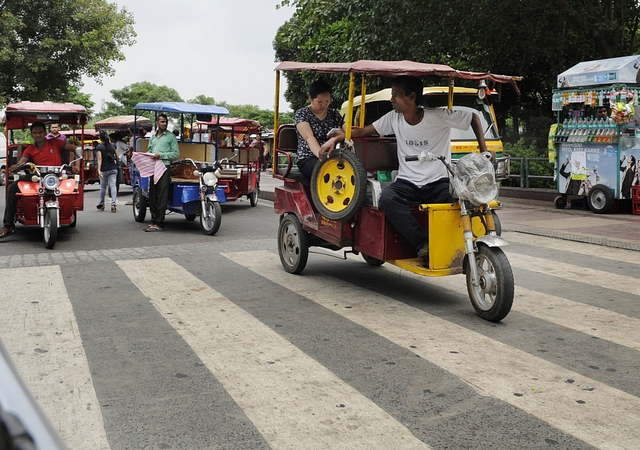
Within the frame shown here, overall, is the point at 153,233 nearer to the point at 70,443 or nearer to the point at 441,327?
the point at 441,327

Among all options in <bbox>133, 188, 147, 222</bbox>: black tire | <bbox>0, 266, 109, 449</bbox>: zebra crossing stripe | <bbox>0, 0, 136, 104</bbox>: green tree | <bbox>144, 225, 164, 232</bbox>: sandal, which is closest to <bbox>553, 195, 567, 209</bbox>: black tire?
<bbox>144, 225, 164, 232</bbox>: sandal

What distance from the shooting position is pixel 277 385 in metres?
4.17

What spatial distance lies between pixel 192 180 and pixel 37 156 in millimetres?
2584

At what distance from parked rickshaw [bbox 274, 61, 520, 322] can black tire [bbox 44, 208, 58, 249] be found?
134 inches

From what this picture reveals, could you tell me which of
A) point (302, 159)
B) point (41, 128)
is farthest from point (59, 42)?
point (302, 159)

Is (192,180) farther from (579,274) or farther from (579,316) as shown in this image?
(579,316)

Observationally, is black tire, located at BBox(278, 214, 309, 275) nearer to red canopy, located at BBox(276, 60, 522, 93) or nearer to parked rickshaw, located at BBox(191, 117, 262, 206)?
red canopy, located at BBox(276, 60, 522, 93)

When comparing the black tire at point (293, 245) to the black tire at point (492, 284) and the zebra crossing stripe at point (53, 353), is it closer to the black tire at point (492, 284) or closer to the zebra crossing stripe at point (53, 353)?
the black tire at point (492, 284)

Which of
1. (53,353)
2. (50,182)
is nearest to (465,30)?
(50,182)

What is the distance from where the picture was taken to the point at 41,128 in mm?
10547

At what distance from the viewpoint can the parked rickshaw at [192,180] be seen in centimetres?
1113

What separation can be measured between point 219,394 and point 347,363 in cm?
92

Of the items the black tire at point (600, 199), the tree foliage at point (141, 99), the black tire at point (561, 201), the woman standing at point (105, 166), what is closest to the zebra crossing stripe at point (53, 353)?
the woman standing at point (105, 166)

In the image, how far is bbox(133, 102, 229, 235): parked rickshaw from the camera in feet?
36.5
